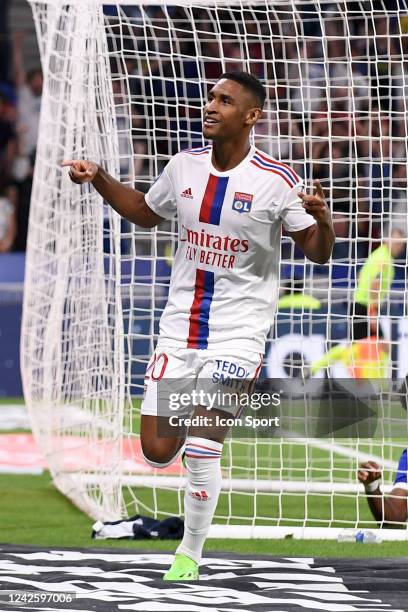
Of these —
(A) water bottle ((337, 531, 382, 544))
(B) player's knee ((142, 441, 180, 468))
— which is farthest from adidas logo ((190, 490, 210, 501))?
(A) water bottle ((337, 531, 382, 544))

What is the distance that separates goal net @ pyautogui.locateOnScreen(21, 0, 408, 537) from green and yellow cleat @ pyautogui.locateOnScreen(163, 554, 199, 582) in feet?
5.58

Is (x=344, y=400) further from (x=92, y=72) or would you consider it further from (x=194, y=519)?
(x=194, y=519)

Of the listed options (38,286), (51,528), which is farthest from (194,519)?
(38,286)

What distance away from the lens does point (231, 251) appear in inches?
216

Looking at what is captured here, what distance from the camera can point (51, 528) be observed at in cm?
746

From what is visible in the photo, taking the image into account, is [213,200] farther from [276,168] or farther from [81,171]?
[81,171]

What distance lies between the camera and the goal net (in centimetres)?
761

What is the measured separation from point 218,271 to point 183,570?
1.19 meters

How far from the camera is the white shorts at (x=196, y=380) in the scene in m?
5.41

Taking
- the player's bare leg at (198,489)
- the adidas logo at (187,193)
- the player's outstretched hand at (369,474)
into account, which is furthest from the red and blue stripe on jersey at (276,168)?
the player's outstretched hand at (369,474)

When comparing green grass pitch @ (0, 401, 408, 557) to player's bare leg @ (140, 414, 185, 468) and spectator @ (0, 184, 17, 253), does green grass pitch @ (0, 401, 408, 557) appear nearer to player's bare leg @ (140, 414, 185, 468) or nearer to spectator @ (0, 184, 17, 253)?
player's bare leg @ (140, 414, 185, 468)

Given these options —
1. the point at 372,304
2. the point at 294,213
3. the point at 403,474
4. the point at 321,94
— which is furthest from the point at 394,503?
the point at 321,94

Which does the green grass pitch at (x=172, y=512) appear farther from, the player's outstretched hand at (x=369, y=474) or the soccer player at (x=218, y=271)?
the soccer player at (x=218, y=271)

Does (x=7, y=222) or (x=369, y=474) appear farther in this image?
(x=7, y=222)
